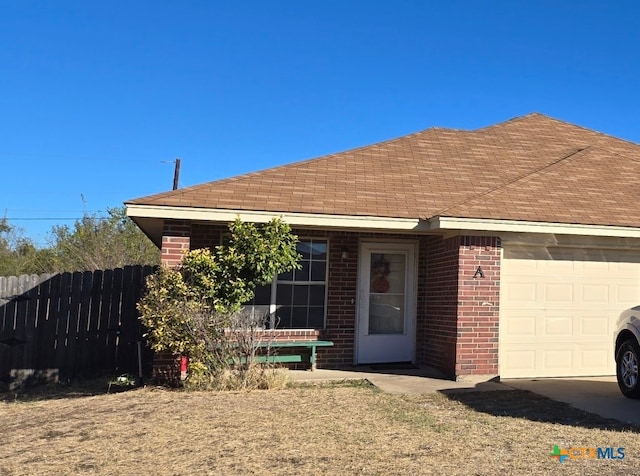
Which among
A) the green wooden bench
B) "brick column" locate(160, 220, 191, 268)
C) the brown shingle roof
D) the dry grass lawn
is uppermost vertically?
the brown shingle roof

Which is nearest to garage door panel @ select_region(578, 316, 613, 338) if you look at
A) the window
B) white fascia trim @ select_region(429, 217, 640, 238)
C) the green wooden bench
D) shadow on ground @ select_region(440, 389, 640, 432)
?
white fascia trim @ select_region(429, 217, 640, 238)

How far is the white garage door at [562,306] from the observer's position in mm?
8906

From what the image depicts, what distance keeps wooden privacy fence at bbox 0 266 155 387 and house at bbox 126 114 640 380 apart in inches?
52.0

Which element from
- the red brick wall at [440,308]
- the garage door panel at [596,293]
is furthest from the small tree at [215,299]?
the garage door panel at [596,293]

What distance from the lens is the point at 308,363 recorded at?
375 inches

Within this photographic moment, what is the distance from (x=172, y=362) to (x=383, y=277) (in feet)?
13.1

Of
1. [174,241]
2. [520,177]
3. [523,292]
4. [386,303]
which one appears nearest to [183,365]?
[174,241]

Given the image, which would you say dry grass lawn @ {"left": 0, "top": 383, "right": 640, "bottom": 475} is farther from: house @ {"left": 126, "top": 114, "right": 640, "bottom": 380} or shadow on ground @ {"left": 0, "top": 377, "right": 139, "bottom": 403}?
house @ {"left": 126, "top": 114, "right": 640, "bottom": 380}

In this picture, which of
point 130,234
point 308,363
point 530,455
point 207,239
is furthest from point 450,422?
point 130,234

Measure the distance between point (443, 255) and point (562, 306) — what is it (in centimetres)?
208

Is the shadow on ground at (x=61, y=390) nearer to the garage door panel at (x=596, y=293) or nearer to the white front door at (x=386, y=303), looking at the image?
the white front door at (x=386, y=303)

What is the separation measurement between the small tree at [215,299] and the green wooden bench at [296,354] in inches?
31.0

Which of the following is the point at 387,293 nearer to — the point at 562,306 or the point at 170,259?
the point at 562,306

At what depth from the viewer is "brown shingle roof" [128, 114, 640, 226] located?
8781 mm
